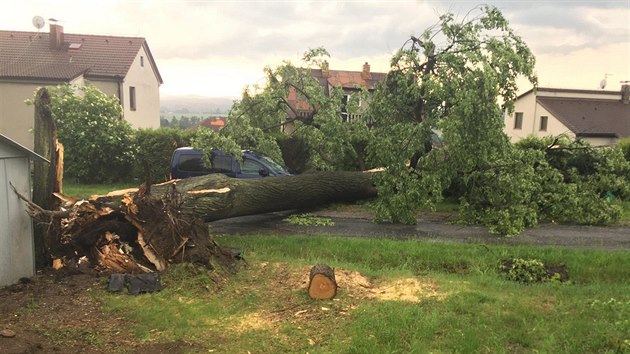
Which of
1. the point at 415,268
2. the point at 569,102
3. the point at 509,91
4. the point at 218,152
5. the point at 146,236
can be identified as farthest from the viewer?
the point at 569,102

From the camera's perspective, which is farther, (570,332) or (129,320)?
(129,320)

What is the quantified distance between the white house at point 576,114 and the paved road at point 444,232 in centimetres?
2363

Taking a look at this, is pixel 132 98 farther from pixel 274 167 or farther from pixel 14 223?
pixel 14 223

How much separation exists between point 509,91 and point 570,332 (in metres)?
7.00

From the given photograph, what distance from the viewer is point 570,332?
473cm

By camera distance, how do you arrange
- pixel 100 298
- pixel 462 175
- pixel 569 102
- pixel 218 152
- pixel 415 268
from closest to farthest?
pixel 100 298, pixel 415 268, pixel 462 175, pixel 218 152, pixel 569 102

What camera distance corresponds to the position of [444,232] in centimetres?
1016

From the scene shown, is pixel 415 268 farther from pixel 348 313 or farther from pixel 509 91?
pixel 509 91

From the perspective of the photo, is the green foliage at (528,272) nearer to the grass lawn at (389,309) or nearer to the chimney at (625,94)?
the grass lawn at (389,309)

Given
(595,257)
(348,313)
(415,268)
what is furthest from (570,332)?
(595,257)

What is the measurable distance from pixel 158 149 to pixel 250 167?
633 cm

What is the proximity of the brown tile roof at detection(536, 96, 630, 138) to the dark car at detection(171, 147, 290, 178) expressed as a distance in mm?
26514

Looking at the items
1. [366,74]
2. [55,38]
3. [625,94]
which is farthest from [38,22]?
[625,94]

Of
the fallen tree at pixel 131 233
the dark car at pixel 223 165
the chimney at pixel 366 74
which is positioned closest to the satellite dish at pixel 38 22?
the chimney at pixel 366 74
